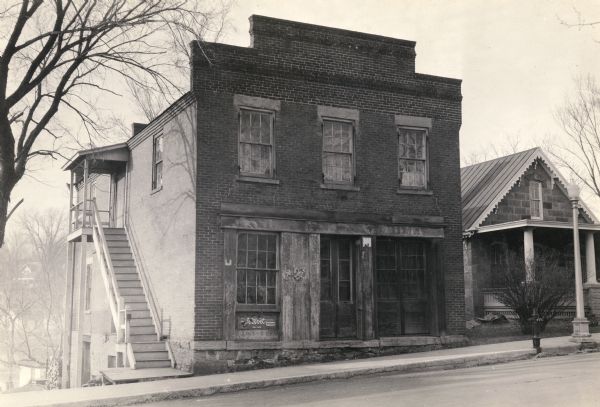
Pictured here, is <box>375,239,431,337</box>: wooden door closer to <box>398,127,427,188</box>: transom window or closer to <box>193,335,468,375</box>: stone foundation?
<box>193,335,468,375</box>: stone foundation

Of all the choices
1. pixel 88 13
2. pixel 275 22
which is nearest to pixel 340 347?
pixel 275 22

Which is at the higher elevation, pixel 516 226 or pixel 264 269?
pixel 516 226

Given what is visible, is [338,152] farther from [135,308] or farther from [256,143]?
[135,308]

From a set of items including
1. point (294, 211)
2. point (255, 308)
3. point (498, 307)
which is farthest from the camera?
point (498, 307)

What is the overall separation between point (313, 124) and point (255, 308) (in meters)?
4.99

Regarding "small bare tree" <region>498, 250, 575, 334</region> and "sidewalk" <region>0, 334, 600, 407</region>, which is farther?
"small bare tree" <region>498, 250, 575, 334</region>

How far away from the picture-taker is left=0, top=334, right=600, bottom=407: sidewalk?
1164 centimetres

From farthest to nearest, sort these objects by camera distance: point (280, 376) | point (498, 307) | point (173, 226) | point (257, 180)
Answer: point (498, 307), point (173, 226), point (257, 180), point (280, 376)

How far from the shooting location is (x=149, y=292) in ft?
60.8

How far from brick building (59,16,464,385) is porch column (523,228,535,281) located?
3.58 metres

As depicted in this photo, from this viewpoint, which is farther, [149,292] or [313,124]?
[149,292]

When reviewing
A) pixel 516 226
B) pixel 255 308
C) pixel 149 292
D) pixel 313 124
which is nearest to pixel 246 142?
pixel 313 124

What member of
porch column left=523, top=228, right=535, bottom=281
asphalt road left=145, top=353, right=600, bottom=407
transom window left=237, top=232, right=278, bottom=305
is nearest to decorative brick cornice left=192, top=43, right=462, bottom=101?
transom window left=237, top=232, right=278, bottom=305

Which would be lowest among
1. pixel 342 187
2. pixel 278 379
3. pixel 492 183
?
pixel 278 379
